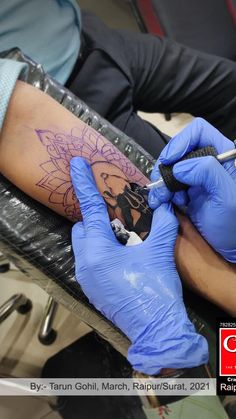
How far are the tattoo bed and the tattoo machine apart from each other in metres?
0.19

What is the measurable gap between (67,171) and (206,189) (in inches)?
11.8

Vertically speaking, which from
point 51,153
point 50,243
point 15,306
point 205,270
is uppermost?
point 51,153

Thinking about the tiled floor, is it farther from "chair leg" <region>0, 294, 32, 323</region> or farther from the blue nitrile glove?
the blue nitrile glove

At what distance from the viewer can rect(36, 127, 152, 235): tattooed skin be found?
2.75 ft

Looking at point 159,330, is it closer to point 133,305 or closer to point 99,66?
point 133,305

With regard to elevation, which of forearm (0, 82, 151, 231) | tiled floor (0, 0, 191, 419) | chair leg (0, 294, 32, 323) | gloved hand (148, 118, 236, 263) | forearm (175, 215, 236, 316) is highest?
forearm (0, 82, 151, 231)

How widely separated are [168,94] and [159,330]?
782mm

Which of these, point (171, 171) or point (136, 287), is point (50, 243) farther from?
point (171, 171)

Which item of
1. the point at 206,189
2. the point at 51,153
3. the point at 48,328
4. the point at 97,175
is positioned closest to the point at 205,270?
the point at 206,189

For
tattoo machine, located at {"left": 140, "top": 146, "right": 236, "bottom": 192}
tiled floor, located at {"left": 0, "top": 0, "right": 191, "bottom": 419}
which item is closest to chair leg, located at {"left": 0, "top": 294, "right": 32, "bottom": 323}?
tiled floor, located at {"left": 0, "top": 0, "right": 191, "bottom": 419}

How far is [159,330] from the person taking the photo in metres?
0.81

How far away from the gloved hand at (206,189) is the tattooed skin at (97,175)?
0.05m

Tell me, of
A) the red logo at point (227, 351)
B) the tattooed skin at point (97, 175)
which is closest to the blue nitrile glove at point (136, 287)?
the tattooed skin at point (97, 175)

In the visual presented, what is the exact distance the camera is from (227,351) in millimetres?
985
